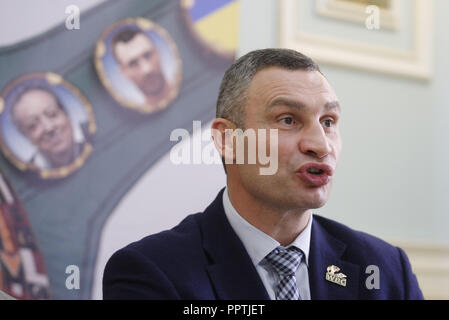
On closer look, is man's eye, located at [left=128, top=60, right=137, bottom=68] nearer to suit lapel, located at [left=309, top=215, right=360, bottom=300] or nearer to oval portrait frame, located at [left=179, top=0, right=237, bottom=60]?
oval portrait frame, located at [left=179, top=0, right=237, bottom=60]

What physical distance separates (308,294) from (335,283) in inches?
3.1

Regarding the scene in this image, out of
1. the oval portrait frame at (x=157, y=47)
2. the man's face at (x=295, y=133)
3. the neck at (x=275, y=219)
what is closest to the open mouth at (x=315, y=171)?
the man's face at (x=295, y=133)

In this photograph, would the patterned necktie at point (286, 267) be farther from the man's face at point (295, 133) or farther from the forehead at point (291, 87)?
the forehead at point (291, 87)

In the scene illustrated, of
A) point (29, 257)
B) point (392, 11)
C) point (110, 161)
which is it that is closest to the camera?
point (29, 257)

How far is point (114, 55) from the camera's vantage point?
2.17 metres

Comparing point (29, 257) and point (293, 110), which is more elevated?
point (293, 110)

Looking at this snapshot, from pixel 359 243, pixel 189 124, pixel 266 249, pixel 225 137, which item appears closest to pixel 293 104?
pixel 225 137

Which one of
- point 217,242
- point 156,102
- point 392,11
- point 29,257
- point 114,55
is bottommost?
point 29,257

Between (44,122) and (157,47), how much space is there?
1.94 feet

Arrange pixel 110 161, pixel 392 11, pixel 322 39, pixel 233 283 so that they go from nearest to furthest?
1. pixel 233 283
2. pixel 110 161
3. pixel 322 39
4. pixel 392 11

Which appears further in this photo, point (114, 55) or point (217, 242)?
point (114, 55)

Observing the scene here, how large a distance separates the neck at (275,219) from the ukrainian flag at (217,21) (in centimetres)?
122
